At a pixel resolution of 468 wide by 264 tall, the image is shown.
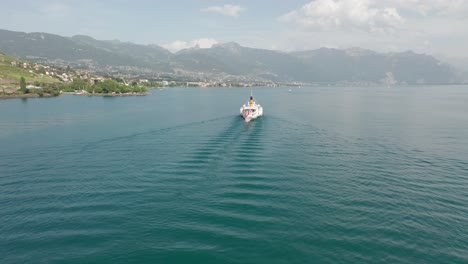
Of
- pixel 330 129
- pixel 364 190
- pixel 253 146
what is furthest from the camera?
pixel 330 129

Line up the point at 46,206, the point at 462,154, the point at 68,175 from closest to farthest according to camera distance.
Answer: the point at 46,206 → the point at 68,175 → the point at 462,154

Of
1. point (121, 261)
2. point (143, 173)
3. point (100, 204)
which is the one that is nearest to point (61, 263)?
point (121, 261)

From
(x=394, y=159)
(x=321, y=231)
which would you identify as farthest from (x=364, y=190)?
(x=394, y=159)

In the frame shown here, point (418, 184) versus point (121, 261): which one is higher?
point (418, 184)

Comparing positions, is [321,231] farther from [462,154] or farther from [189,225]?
[462,154]

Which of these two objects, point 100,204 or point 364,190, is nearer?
point 100,204

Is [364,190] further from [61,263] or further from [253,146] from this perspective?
[61,263]
